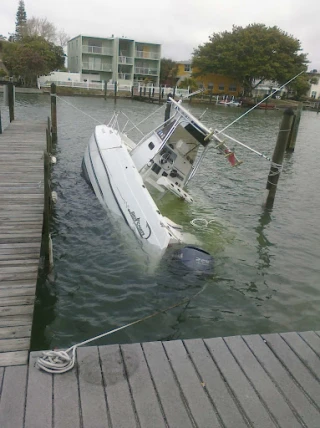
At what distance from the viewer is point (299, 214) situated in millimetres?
11562

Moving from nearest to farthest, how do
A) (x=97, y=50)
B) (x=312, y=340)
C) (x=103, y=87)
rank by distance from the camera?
1. (x=312, y=340)
2. (x=103, y=87)
3. (x=97, y=50)

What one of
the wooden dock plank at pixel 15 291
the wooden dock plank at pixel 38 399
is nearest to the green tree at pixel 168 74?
the wooden dock plank at pixel 15 291

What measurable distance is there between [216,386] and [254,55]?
6519 cm

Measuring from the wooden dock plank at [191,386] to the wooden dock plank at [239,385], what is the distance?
0.32 metres

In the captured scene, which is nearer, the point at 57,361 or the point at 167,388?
the point at 167,388

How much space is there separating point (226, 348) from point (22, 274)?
3208 millimetres

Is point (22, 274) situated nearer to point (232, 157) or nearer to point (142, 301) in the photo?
point (142, 301)

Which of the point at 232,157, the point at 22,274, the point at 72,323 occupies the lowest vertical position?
the point at 72,323

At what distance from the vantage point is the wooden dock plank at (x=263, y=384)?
11.2 feet

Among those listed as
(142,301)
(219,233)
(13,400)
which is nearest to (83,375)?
(13,400)

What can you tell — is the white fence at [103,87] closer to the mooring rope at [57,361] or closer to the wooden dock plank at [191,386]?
the wooden dock plank at [191,386]

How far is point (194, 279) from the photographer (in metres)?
7.06

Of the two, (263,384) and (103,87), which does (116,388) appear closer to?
(263,384)

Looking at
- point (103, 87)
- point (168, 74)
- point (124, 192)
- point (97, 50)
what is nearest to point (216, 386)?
point (124, 192)
